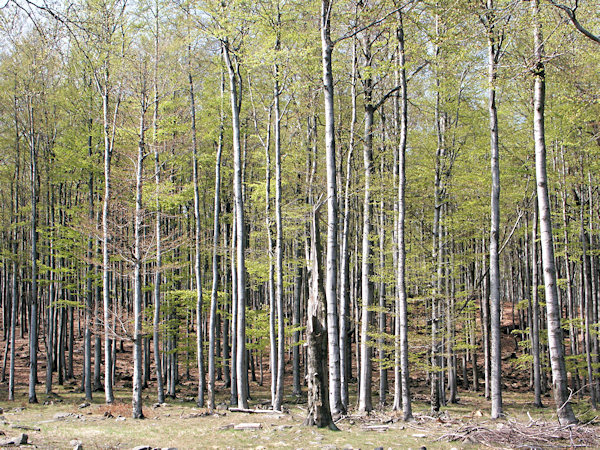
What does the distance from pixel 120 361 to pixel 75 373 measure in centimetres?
317

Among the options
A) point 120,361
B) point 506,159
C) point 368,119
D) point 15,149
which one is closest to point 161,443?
point 368,119

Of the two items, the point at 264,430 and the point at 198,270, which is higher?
the point at 198,270

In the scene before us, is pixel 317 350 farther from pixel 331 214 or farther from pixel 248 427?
pixel 331 214

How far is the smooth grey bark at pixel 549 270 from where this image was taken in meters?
8.23

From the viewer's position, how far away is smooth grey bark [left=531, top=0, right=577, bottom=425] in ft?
27.0

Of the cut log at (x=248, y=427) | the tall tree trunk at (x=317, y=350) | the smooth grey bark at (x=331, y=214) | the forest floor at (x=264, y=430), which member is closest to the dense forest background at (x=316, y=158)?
the smooth grey bark at (x=331, y=214)

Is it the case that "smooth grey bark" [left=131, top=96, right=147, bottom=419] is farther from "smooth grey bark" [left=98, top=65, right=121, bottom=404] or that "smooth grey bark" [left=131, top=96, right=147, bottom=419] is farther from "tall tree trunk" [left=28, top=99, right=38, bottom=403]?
"tall tree trunk" [left=28, top=99, right=38, bottom=403]

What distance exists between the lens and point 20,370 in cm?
2261

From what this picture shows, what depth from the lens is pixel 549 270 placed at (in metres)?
8.83

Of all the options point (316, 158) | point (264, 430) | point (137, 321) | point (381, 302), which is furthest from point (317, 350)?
point (316, 158)

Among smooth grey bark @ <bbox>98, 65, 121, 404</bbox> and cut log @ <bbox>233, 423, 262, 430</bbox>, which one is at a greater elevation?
smooth grey bark @ <bbox>98, 65, 121, 404</bbox>

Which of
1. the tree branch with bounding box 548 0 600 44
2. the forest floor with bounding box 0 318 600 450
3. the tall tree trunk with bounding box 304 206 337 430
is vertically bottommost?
the forest floor with bounding box 0 318 600 450

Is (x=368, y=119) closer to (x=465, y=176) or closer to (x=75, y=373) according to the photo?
(x=465, y=176)

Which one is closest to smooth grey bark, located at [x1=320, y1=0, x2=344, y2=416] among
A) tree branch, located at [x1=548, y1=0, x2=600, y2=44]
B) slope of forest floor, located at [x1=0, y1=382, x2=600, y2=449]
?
slope of forest floor, located at [x1=0, y1=382, x2=600, y2=449]
